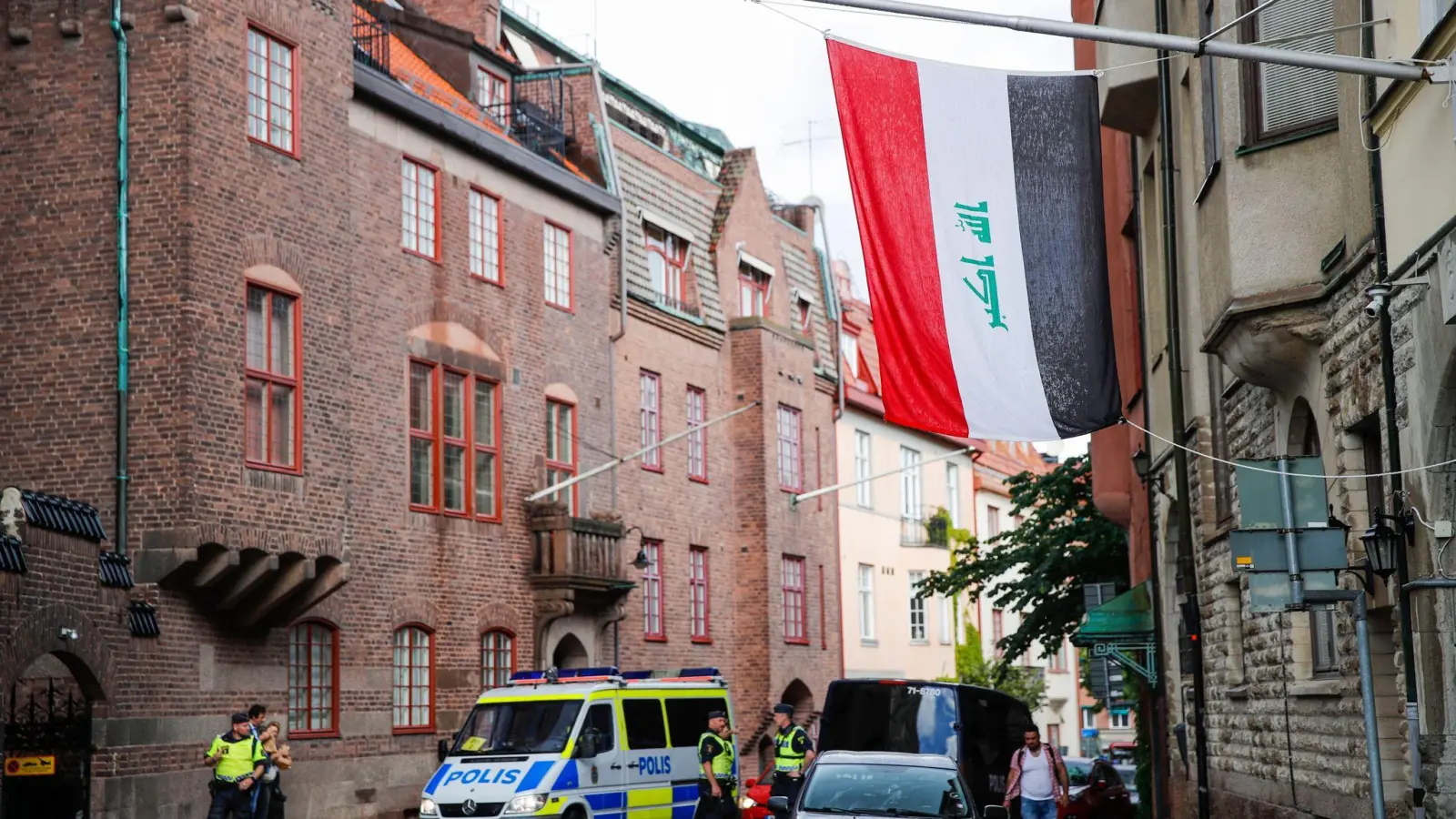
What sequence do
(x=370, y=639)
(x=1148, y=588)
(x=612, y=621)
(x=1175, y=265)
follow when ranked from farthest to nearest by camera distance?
(x=612, y=621) < (x=370, y=639) < (x=1148, y=588) < (x=1175, y=265)

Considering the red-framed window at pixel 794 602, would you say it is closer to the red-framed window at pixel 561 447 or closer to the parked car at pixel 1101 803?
the red-framed window at pixel 561 447

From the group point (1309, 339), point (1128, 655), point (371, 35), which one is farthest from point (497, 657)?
point (1309, 339)

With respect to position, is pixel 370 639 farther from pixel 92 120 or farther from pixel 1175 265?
pixel 1175 265

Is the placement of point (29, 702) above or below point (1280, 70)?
below

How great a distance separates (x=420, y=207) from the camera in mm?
29812

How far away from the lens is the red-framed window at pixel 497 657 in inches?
1217

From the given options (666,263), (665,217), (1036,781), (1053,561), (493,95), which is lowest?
(1036,781)

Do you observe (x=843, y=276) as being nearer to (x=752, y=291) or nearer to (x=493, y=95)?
(x=752, y=291)

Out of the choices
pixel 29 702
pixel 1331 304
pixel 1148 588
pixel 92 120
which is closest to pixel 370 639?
pixel 29 702

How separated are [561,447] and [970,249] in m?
19.7

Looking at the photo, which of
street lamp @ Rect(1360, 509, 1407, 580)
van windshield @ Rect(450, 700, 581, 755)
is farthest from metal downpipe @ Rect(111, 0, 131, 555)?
street lamp @ Rect(1360, 509, 1407, 580)

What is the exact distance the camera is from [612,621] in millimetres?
34375

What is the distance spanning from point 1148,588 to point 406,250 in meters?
12.4

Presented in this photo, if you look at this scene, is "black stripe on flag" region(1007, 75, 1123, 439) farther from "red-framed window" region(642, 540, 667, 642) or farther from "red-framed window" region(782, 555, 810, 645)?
"red-framed window" region(782, 555, 810, 645)
